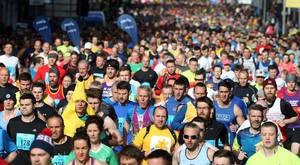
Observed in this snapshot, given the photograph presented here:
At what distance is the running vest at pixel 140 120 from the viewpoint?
12789mm

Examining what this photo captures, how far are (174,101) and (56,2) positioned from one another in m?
55.9

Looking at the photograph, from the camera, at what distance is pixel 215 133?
1158 centimetres

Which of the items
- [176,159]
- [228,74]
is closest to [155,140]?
[176,159]

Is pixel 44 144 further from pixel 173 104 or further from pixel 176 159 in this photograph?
pixel 173 104

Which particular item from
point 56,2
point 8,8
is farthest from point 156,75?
point 56,2

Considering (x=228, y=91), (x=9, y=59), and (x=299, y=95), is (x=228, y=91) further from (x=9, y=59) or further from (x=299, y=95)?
(x=9, y=59)

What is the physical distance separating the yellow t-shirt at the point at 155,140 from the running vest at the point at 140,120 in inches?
53.6

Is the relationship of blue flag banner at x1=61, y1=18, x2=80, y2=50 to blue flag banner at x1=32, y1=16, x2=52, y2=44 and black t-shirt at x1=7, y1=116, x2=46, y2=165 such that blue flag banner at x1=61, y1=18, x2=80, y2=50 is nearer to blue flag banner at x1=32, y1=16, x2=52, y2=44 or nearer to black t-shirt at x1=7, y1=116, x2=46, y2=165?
blue flag banner at x1=32, y1=16, x2=52, y2=44

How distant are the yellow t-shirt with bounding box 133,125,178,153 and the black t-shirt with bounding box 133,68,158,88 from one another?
6661 mm

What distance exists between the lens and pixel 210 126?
11648 millimetres

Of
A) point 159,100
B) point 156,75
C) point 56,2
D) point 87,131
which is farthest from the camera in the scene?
point 56,2

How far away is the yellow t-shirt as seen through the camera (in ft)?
36.9

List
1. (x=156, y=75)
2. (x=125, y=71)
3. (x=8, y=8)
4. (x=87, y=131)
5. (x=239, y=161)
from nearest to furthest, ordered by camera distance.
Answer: (x=87, y=131) < (x=239, y=161) < (x=125, y=71) < (x=156, y=75) < (x=8, y=8)

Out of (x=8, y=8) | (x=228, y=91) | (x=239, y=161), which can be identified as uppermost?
(x=8, y=8)
